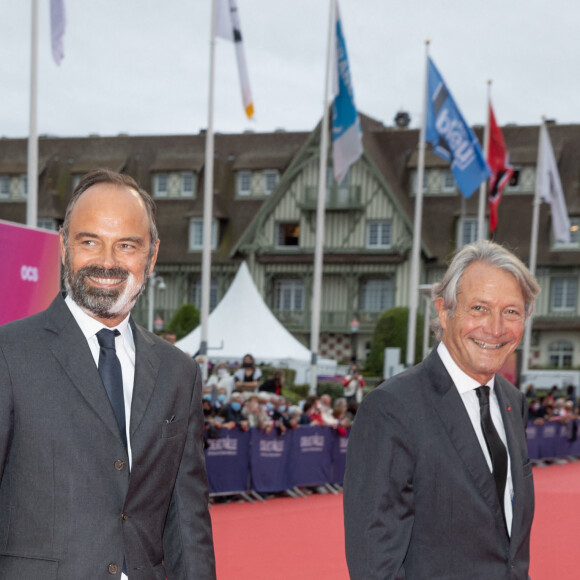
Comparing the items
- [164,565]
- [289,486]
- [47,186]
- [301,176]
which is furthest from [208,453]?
[47,186]

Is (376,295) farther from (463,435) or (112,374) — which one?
(112,374)

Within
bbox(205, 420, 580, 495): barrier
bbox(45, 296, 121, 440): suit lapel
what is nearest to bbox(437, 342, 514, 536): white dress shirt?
bbox(45, 296, 121, 440): suit lapel

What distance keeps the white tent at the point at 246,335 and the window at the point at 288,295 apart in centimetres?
1426

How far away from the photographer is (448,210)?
137 feet

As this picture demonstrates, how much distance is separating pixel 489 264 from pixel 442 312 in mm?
282

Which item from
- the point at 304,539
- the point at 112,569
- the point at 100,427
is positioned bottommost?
the point at 304,539

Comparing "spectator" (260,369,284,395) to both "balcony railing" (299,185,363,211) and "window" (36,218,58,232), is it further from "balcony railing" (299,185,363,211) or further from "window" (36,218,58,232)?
"window" (36,218,58,232)

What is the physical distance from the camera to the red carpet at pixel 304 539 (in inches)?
358

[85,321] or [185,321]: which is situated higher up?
[85,321]

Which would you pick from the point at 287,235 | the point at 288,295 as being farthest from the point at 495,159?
the point at 288,295

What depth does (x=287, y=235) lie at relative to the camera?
140 feet

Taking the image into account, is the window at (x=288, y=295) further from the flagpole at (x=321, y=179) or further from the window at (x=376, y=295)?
the flagpole at (x=321, y=179)

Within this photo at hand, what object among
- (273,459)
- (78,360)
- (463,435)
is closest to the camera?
(78,360)

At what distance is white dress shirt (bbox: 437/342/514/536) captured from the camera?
328 centimetres
